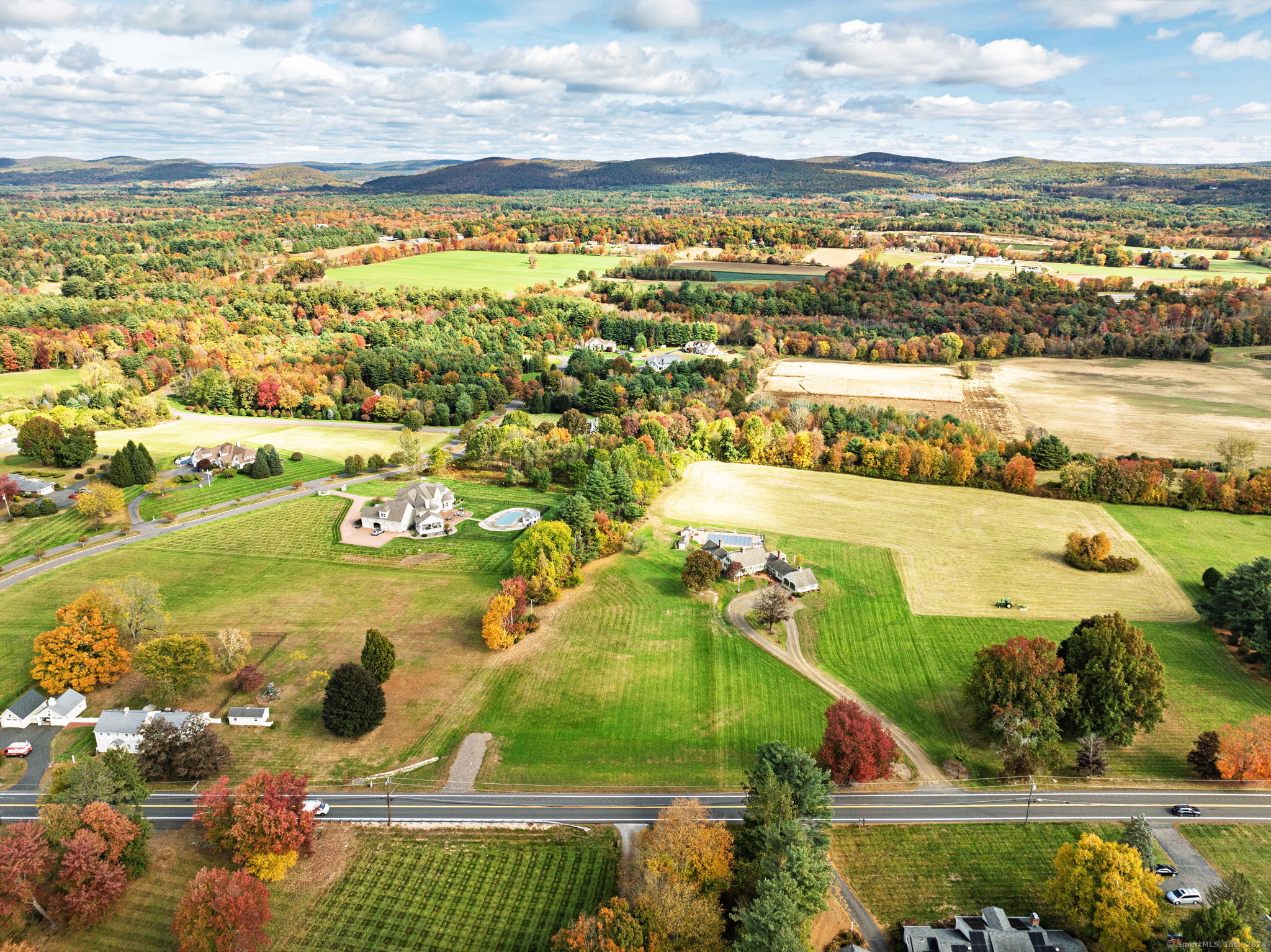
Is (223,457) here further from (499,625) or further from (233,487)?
(499,625)

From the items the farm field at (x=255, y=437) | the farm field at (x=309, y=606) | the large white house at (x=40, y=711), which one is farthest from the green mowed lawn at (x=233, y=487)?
the large white house at (x=40, y=711)

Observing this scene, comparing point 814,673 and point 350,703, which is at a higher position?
point 350,703

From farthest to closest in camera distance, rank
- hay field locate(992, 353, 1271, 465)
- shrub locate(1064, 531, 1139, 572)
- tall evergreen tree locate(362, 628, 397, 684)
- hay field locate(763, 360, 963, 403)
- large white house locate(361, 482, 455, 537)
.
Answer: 1. hay field locate(763, 360, 963, 403)
2. hay field locate(992, 353, 1271, 465)
3. large white house locate(361, 482, 455, 537)
4. shrub locate(1064, 531, 1139, 572)
5. tall evergreen tree locate(362, 628, 397, 684)

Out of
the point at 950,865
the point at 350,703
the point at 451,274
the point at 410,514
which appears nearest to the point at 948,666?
the point at 950,865

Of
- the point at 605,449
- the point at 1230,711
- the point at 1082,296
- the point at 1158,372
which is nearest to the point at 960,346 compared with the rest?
the point at 1158,372

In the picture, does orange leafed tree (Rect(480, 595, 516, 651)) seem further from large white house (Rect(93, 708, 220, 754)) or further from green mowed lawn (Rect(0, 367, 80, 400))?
green mowed lawn (Rect(0, 367, 80, 400))

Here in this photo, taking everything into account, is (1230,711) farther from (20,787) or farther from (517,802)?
(20,787)

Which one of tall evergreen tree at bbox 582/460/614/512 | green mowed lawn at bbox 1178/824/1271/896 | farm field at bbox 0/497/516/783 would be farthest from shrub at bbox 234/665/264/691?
green mowed lawn at bbox 1178/824/1271/896
